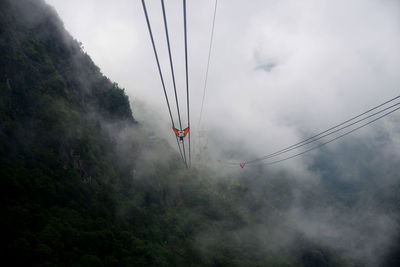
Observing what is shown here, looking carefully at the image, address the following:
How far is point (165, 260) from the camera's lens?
9456 cm

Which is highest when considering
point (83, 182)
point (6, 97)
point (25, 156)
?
point (6, 97)

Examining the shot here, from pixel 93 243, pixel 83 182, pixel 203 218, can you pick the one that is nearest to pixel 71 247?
pixel 93 243

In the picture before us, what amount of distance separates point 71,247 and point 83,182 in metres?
30.8

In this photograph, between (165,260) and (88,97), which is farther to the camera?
(88,97)

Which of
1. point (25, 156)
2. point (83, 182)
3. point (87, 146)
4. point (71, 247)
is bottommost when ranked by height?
point (71, 247)

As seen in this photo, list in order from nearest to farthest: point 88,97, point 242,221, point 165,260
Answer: point 165,260
point 88,97
point 242,221

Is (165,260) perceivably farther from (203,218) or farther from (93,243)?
→ (203,218)

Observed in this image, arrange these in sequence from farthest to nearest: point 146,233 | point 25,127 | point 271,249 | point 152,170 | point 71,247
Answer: point 271,249
point 152,170
point 146,233
point 25,127
point 71,247

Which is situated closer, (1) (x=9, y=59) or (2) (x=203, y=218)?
(1) (x=9, y=59)

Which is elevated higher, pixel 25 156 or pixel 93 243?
pixel 25 156

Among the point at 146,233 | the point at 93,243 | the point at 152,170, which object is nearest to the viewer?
the point at 93,243

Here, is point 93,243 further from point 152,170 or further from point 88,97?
point 88,97

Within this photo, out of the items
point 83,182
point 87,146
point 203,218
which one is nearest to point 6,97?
point 87,146

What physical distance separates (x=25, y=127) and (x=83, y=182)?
30.0m
